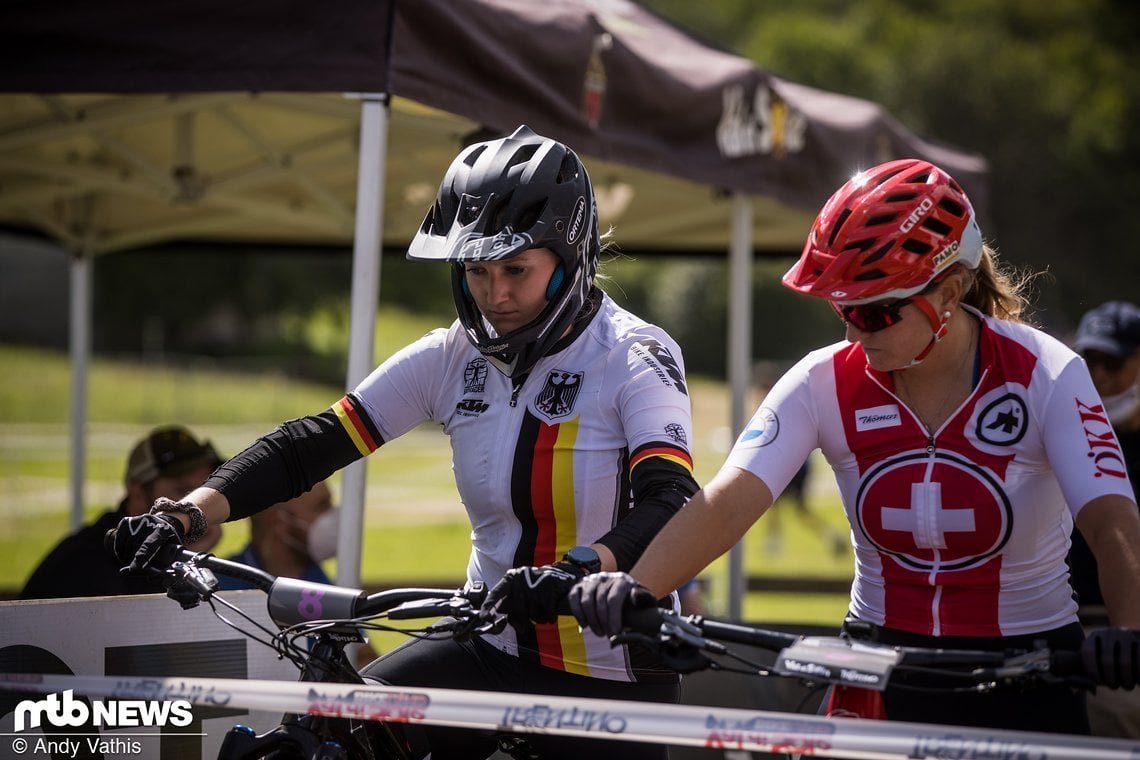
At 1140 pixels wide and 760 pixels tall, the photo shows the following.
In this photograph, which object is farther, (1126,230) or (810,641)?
(1126,230)

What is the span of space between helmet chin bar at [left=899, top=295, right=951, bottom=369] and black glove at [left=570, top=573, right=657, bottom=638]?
0.80m

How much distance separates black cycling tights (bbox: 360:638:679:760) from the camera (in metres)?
2.90

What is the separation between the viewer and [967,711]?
278cm

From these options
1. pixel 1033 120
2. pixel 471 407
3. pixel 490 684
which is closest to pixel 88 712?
pixel 490 684

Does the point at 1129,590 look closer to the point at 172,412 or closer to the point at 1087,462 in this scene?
the point at 1087,462

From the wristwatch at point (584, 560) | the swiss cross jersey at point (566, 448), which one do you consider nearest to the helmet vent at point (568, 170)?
the swiss cross jersey at point (566, 448)

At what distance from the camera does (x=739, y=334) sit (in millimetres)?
7531

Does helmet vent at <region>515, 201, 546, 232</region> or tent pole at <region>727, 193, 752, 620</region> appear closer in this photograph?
helmet vent at <region>515, 201, 546, 232</region>

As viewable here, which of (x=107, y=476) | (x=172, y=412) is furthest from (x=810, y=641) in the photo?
(x=172, y=412)

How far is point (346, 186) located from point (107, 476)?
1139cm

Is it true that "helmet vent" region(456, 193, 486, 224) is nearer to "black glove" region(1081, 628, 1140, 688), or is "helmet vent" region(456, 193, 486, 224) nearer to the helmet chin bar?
the helmet chin bar

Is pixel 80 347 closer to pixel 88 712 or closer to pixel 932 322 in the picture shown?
pixel 88 712

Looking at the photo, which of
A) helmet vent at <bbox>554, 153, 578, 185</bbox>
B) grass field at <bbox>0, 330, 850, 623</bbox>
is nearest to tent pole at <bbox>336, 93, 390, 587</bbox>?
helmet vent at <bbox>554, 153, 578, 185</bbox>

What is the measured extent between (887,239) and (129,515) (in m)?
3.12
